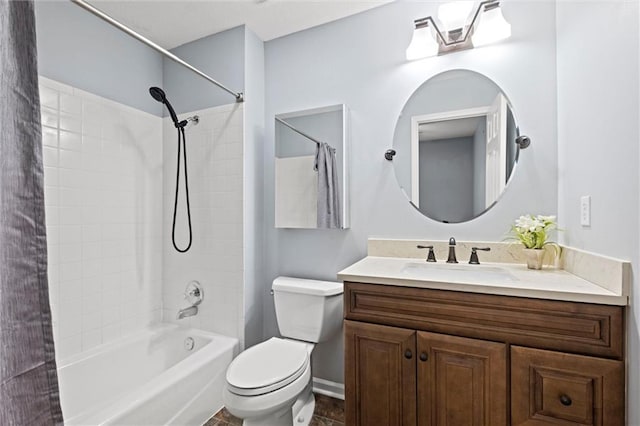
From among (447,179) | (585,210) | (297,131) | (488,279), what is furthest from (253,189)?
(585,210)

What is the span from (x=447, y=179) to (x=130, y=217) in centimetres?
209

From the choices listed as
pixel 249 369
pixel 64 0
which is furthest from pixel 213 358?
pixel 64 0

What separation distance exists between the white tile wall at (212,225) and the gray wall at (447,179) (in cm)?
117

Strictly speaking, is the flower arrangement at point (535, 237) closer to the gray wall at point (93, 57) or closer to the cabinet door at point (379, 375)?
the cabinet door at point (379, 375)

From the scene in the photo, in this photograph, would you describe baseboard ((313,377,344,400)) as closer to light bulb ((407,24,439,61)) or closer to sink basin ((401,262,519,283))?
sink basin ((401,262,519,283))

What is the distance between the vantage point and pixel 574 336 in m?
1.07

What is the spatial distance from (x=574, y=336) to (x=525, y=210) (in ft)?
2.42

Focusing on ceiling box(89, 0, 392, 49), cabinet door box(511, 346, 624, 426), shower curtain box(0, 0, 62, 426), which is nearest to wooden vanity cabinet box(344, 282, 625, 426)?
Answer: cabinet door box(511, 346, 624, 426)

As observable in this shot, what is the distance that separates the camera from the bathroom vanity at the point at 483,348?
1046 mm

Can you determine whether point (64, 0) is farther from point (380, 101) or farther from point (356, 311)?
point (356, 311)

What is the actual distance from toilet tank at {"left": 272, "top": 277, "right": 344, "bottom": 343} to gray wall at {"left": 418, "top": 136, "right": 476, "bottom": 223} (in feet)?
2.44

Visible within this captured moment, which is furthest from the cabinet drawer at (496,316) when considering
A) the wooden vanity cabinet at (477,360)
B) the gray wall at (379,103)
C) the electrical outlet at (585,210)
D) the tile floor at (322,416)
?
the tile floor at (322,416)

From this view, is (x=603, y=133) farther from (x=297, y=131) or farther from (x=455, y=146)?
(x=297, y=131)

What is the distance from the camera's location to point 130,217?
2184 millimetres
